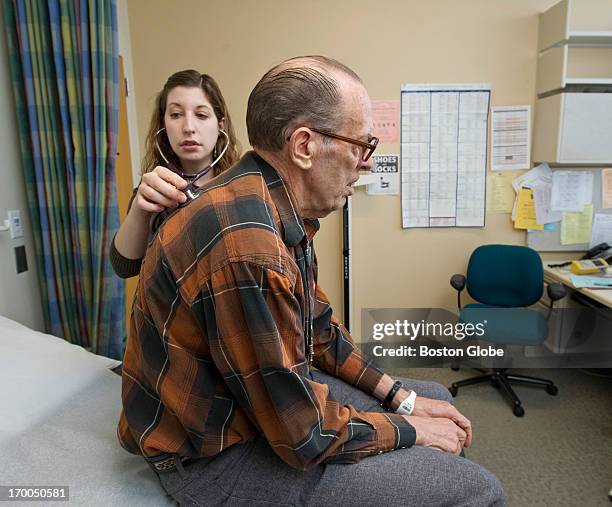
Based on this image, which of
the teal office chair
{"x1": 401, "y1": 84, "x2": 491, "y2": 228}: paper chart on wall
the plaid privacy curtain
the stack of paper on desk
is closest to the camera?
the plaid privacy curtain

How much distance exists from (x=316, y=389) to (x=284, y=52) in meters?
2.26

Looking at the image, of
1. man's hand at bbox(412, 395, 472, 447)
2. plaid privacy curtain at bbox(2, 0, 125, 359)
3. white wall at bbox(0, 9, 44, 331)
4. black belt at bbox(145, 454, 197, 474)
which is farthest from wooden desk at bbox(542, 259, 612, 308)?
white wall at bbox(0, 9, 44, 331)

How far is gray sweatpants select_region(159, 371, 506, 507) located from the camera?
89 cm

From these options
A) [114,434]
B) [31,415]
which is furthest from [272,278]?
[31,415]

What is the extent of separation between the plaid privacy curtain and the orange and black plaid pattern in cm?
93

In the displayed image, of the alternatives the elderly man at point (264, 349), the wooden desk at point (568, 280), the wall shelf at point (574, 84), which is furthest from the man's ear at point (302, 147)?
the wall shelf at point (574, 84)

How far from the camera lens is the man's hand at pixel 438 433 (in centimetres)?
105

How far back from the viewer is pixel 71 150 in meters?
1.67

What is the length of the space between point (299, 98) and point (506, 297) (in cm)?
217

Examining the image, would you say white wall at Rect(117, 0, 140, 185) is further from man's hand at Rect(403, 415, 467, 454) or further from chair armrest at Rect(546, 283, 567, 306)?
chair armrest at Rect(546, 283, 567, 306)

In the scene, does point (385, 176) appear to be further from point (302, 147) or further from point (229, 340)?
point (229, 340)

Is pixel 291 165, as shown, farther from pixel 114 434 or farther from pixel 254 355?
pixel 114 434

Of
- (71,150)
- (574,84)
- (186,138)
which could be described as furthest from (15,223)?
(574,84)

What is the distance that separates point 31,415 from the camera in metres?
1.13
